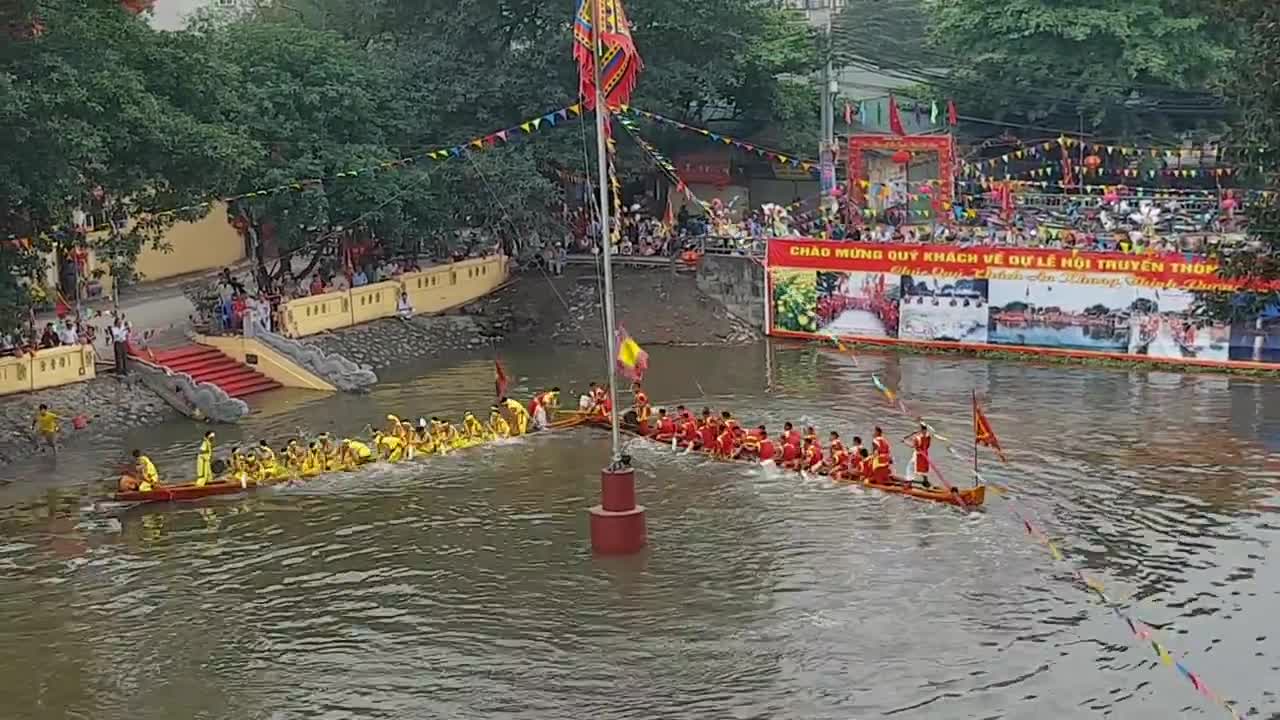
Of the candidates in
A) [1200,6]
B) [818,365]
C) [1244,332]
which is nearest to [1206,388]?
[1244,332]

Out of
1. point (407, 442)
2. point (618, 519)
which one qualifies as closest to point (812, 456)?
point (618, 519)

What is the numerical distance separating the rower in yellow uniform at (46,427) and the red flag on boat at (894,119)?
25891 mm

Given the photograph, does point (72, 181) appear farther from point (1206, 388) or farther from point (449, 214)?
point (1206, 388)

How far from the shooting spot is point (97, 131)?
27.4 meters

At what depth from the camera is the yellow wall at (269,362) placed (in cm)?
3550

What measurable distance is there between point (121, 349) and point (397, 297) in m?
10.1

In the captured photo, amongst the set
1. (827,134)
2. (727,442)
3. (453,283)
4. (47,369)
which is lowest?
(727,442)

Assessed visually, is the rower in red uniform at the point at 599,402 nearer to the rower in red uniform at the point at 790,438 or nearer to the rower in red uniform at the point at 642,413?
the rower in red uniform at the point at 642,413

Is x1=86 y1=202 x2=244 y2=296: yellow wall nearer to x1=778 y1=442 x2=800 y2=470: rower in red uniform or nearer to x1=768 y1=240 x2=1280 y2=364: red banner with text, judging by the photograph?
x1=768 y1=240 x2=1280 y2=364: red banner with text

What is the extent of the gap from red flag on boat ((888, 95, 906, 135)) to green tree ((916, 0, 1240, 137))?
3746mm

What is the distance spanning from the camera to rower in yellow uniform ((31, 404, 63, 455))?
28781 mm

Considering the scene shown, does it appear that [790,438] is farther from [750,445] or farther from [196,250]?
[196,250]

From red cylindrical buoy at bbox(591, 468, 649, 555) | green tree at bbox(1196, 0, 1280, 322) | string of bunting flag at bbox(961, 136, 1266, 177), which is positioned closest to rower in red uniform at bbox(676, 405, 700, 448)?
red cylindrical buoy at bbox(591, 468, 649, 555)

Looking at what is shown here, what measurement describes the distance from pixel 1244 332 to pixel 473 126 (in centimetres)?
2166
